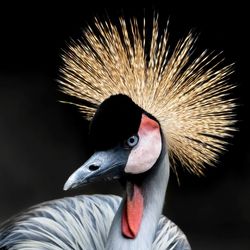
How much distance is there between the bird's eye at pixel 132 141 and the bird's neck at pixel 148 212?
85mm

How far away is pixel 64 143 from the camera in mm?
4133

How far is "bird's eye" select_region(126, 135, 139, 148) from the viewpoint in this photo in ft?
7.79

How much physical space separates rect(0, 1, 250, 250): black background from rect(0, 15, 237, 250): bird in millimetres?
1339

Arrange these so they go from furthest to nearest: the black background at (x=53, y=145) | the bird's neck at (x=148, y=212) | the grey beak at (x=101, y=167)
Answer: the black background at (x=53, y=145), the bird's neck at (x=148, y=212), the grey beak at (x=101, y=167)

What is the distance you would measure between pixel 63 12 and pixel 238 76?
722 mm

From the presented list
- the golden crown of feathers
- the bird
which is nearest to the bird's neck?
the bird

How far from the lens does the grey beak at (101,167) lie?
90.3 inches

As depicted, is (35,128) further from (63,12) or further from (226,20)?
(226,20)

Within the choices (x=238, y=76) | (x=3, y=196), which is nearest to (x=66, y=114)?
(x=3, y=196)

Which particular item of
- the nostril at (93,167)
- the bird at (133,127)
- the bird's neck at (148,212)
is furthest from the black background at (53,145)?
the nostril at (93,167)

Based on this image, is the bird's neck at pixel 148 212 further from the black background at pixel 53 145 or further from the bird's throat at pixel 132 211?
the black background at pixel 53 145

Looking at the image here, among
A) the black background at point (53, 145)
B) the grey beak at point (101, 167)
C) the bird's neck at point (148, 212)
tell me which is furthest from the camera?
the black background at point (53, 145)

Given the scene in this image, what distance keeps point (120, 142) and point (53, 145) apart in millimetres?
1794

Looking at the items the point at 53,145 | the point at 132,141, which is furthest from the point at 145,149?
the point at 53,145
